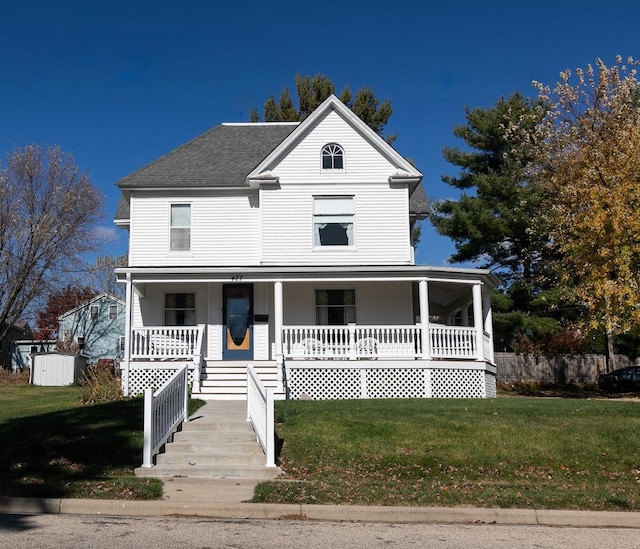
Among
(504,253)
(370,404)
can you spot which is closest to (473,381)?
(370,404)

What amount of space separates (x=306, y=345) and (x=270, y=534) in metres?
11.3

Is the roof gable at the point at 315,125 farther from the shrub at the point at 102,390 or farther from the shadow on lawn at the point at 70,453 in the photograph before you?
the shadow on lawn at the point at 70,453

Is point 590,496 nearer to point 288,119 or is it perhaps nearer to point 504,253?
point 504,253

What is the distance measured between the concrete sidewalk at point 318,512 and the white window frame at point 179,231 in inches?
530

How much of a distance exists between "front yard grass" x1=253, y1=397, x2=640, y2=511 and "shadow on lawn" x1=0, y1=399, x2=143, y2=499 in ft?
7.93

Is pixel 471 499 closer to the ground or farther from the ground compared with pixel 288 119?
closer to the ground

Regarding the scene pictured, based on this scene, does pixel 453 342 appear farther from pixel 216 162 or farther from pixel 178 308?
pixel 216 162

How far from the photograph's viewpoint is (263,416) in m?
11.4

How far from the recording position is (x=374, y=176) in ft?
71.4

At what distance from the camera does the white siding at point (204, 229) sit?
21625 mm

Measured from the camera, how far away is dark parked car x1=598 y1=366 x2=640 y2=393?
34.3 m

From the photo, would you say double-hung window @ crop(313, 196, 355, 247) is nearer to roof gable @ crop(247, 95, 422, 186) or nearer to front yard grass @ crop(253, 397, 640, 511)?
roof gable @ crop(247, 95, 422, 186)

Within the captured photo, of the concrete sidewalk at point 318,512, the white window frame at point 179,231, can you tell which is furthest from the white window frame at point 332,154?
the concrete sidewalk at point 318,512

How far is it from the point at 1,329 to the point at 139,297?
20990 mm
